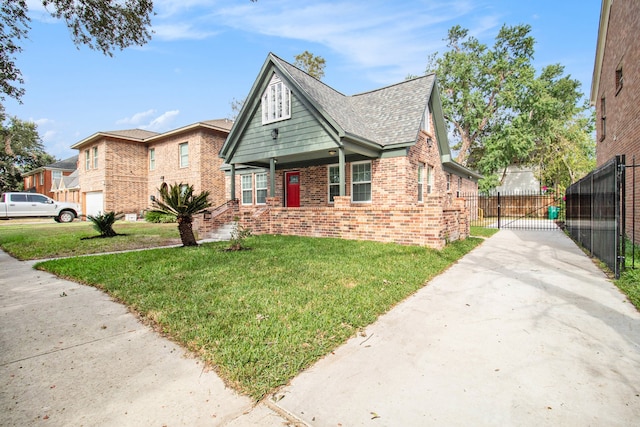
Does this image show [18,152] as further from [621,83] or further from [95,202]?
[621,83]

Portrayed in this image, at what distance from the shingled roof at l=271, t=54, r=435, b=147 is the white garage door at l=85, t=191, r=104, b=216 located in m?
18.3

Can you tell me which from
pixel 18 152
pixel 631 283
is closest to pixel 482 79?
pixel 631 283

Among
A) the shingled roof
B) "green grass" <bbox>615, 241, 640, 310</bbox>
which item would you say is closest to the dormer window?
the shingled roof

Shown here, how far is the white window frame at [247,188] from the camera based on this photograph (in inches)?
665

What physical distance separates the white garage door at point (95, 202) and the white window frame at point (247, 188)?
12405 millimetres

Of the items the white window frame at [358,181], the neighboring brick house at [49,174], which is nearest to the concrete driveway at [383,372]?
the white window frame at [358,181]

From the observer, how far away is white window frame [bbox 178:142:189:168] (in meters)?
20.7

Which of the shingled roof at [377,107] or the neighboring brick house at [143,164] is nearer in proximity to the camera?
the shingled roof at [377,107]

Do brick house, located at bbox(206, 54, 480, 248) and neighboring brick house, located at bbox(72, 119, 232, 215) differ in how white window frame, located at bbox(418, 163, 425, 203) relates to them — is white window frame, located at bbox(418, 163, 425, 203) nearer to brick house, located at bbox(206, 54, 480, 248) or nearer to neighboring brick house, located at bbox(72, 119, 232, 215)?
brick house, located at bbox(206, 54, 480, 248)

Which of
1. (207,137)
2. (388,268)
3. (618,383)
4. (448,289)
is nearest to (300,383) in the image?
(618,383)

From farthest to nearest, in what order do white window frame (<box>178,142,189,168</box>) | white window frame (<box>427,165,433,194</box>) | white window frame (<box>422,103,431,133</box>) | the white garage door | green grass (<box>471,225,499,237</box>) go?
the white garage door
white window frame (<box>178,142,189,168</box>)
white window frame (<box>427,165,433,194</box>)
white window frame (<box>422,103,431,133</box>)
green grass (<box>471,225,499,237</box>)

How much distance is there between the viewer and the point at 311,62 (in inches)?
1224

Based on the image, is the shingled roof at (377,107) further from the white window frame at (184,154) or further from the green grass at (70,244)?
the white window frame at (184,154)

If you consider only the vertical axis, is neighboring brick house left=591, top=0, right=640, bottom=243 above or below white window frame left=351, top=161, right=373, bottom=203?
above
